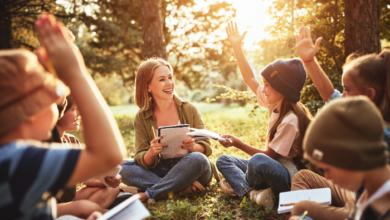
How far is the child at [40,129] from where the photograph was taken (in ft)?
3.44

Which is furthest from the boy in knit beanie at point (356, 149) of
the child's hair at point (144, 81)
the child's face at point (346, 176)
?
the child's hair at point (144, 81)

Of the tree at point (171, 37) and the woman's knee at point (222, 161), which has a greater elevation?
the tree at point (171, 37)

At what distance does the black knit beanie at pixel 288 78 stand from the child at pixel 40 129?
1.90 m

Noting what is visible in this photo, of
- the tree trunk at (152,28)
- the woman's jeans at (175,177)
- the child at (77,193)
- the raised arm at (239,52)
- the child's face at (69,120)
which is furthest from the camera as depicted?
the tree trunk at (152,28)

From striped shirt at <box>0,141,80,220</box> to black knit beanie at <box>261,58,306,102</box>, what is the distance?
205cm

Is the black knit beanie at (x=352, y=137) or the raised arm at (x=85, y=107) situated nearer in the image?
the raised arm at (x=85, y=107)

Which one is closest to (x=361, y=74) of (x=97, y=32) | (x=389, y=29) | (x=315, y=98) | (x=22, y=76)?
(x=22, y=76)


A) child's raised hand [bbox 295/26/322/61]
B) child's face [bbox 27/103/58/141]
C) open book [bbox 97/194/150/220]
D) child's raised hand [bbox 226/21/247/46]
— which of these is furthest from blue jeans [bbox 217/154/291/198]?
child's face [bbox 27/103/58/141]

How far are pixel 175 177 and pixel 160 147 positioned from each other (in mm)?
368

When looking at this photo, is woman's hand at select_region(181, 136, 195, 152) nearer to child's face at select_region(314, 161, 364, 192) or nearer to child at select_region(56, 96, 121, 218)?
child at select_region(56, 96, 121, 218)

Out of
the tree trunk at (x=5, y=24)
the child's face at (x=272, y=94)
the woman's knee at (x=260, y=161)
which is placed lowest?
the woman's knee at (x=260, y=161)

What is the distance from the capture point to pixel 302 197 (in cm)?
227

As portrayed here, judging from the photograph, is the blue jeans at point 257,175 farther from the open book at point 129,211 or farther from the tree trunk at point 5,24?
the tree trunk at point 5,24

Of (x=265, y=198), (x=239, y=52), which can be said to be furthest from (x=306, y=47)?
(x=265, y=198)
